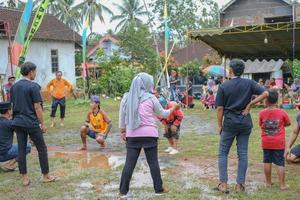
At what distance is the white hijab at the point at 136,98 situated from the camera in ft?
19.1

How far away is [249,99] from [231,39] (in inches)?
493

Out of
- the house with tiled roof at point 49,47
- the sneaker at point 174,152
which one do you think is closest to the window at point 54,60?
the house with tiled roof at point 49,47

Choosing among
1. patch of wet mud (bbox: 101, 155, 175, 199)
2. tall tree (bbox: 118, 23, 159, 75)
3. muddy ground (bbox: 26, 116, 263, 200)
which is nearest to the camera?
patch of wet mud (bbox: 101, 155, 175, 199)

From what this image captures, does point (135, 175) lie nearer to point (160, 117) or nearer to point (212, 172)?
point (212, 172)

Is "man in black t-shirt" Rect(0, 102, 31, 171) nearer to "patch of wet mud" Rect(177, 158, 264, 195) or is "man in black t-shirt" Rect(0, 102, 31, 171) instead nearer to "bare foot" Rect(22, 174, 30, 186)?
"bare foot" Rect(22, 174, 30, 186)

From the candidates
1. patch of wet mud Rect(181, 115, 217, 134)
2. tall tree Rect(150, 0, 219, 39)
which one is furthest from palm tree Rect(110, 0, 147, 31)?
patch of wet mud Rect(181, 115, 217, 134)

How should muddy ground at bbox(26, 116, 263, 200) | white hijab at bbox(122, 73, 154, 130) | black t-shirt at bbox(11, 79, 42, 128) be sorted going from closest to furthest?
white hijab at bbox(122, 73, 154, 130) < muddy ground at bbox(26, 116, 263, 200) < black t-shirt at bbox(11, 79, 42, 128)

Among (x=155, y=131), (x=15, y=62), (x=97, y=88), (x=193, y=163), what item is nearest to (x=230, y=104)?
(x=155, y=131)

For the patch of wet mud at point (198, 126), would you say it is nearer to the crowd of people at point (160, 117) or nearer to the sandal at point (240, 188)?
the crowd of people at point (160, 117)

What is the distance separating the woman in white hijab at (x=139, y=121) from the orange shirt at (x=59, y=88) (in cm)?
814

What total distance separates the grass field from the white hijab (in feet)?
3.20

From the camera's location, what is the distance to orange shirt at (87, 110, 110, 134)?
996 cm

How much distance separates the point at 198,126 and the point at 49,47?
18421 mm

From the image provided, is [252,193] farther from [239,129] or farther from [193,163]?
[193,163]
